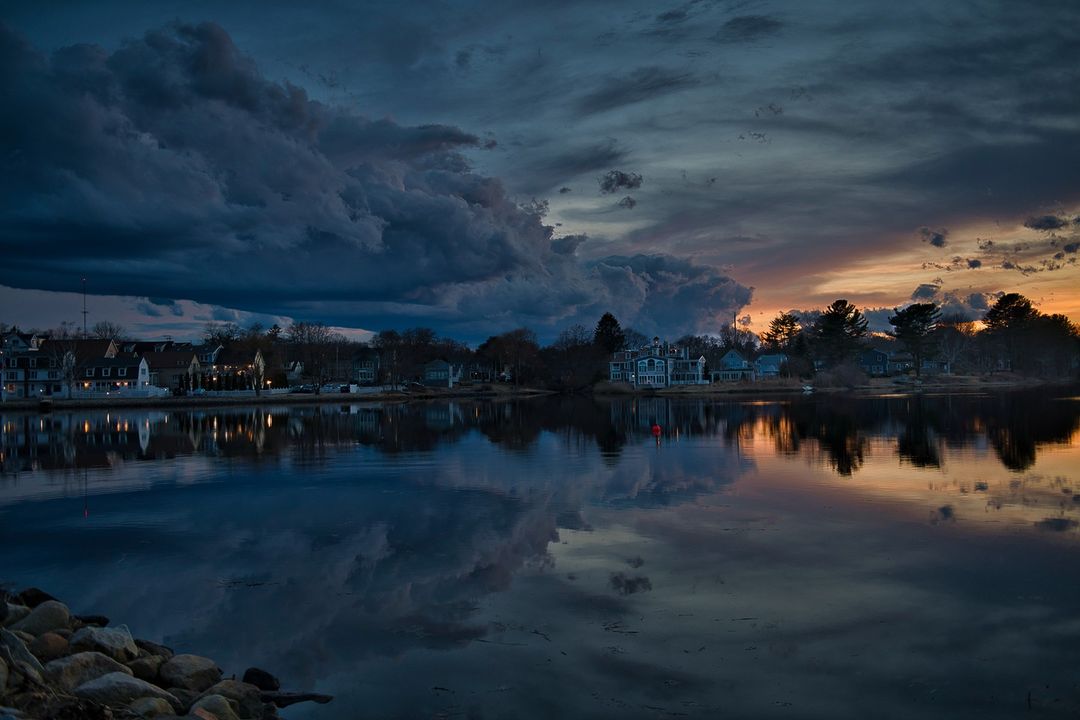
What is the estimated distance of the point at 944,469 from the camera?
91.9 ft

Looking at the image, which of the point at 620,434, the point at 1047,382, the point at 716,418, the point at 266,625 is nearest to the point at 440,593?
the point at 266,625

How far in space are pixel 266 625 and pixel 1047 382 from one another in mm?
173717

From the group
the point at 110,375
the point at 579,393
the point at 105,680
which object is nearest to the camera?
the point at 105,680

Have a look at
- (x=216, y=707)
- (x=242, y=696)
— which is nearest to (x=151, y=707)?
(x=216, y=707)

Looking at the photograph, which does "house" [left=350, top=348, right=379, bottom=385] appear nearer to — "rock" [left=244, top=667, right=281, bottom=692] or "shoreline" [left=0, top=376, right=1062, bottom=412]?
"shoreline" [left=0, top=376, right=1062, bottom=412]

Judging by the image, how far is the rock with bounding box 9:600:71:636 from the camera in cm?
1048

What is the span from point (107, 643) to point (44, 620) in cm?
159

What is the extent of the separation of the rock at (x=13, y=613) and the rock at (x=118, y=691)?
124 inches

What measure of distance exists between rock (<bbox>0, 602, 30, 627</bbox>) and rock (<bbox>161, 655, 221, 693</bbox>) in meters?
2.89

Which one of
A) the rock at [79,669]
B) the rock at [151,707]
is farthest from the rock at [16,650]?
the rock at [151,707]

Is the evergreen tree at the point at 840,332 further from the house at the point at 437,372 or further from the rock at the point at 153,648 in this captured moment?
the rock at the point at 153,648

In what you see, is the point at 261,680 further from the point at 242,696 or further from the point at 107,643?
the point at 107,643

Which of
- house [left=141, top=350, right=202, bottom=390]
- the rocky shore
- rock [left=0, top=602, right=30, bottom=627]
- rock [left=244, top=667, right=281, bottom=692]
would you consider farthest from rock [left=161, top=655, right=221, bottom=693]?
house [left=141, top=350, right=202, bottom=390]

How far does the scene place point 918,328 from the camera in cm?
13150
